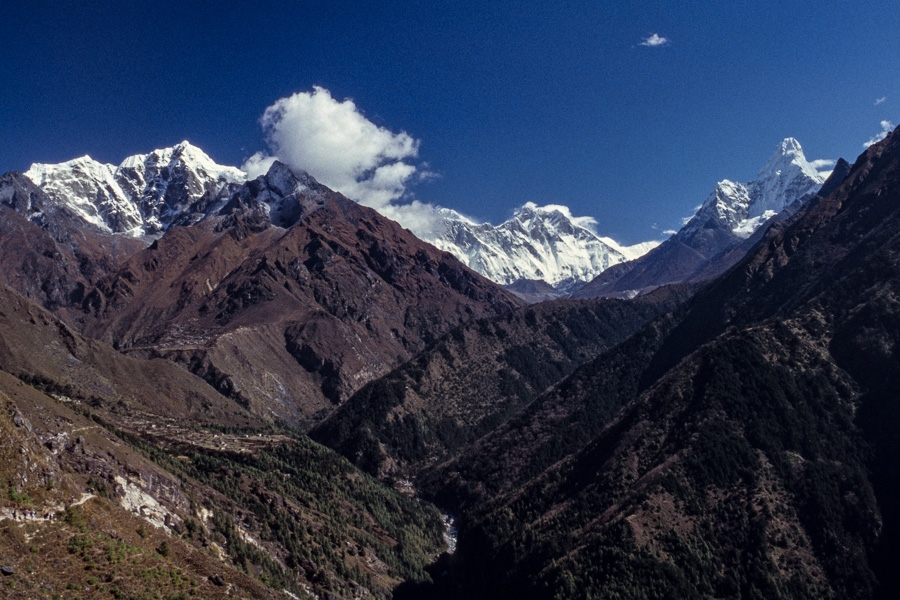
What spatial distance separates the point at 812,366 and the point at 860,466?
101ft

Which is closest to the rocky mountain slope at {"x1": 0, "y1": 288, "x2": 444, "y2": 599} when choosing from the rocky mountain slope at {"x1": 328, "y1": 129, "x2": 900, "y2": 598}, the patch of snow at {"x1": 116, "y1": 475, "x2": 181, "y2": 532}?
the patch of snow at {"x1": 116, "y1": 475, "x2": 181, "y2": 532}

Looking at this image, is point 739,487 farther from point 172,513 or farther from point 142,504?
point 142,504

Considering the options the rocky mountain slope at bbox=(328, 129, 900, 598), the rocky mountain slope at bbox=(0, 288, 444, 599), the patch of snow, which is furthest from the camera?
the rocky mountain slope at bbox=(328, 129, 900, 598)

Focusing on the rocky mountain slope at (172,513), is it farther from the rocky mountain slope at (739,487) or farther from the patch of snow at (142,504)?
the rocky mountain slope at (739,487)

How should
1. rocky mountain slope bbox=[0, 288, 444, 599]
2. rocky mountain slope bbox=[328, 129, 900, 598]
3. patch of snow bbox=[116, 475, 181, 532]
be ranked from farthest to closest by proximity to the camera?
rocky mountain slope bbox=[328, 129, 900, 598], patch of snow bbox=[116, 475, 181, 532], rocky mountain slope bbox=[0, 288, 444, 599]

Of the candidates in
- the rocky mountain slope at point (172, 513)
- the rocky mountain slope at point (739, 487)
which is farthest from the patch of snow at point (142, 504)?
the rocky mountain slope at point (739, 487)

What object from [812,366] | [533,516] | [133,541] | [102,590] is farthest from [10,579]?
[812,366]

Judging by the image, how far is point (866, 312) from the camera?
542 ft

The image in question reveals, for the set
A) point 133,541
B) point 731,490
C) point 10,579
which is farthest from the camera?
point 731,490

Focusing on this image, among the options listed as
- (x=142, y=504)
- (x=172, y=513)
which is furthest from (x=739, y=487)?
(x=142, y=504)

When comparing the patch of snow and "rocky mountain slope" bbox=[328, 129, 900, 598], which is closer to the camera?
the patch of snow

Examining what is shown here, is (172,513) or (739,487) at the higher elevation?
(172,513)

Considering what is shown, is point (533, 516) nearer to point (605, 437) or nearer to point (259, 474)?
point (605, 437)

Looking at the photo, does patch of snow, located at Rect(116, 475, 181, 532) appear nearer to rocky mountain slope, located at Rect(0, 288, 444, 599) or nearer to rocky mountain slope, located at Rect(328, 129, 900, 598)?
rocky mountain slope, located at Rect(0, 288, 444, 599)
